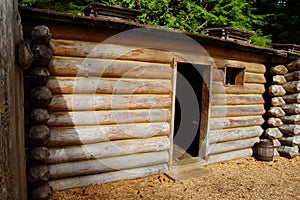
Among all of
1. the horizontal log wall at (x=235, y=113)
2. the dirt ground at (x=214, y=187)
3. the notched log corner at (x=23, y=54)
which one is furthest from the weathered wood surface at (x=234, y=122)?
the notched log corner at (x=23, y=54)

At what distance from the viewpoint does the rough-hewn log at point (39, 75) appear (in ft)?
11.8

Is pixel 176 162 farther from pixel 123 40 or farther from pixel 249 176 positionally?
pixel 123 40

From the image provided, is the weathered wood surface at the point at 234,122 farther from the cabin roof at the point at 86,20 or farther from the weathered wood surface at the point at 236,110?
the cabin roof at the point at 86,20

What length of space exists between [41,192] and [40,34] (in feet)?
8.46

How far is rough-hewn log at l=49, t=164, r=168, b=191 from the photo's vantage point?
13.6 ft

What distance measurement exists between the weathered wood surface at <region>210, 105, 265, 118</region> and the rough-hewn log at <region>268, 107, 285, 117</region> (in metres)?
0.22

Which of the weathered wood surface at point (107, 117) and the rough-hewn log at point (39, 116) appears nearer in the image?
the rough-hewn log at point (39, 116)

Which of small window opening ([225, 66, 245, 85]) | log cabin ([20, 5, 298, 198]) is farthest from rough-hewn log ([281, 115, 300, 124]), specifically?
small window opening ([225, 66, 245, 85])

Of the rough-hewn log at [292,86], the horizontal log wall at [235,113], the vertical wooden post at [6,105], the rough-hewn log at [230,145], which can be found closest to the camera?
the vertical wooden post at [6,105]

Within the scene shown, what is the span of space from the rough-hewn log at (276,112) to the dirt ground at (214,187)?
1.67m

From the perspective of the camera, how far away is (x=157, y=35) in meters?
4.85

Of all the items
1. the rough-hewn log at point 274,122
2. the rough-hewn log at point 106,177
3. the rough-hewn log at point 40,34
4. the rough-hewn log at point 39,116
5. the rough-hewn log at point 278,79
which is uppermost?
the rough-hewn log at point 40,34

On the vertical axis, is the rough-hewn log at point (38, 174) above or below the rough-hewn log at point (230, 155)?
above

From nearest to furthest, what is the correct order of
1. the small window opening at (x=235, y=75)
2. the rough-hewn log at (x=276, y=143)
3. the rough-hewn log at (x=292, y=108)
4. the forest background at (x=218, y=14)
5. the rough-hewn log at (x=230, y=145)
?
the rough-hewn log at (x=230, y=145) → the small window opening at (x=235, y=75) → the rough-hewn log at (x=292, y=108) → the rough-hewn log at (x=276, y=143) → the forest background at (x=218, y=14)
